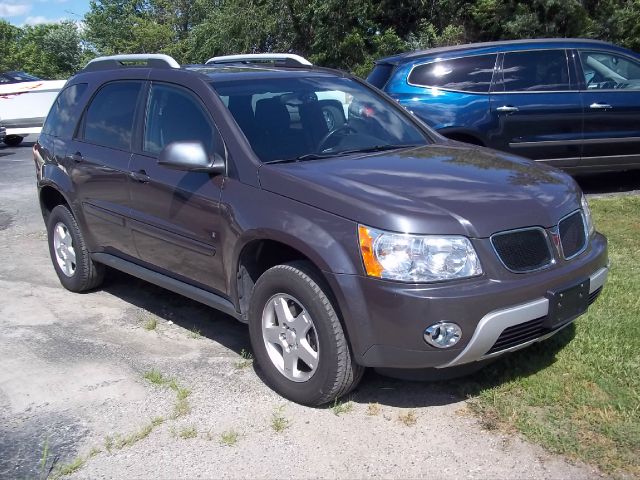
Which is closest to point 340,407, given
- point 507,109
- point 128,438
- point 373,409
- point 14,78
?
point 373,409

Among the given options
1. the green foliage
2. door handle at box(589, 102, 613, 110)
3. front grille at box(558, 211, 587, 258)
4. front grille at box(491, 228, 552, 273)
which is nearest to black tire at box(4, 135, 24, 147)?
the green foliage

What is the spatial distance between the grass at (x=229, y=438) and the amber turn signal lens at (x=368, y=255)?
1.06m

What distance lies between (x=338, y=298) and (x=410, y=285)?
37cm

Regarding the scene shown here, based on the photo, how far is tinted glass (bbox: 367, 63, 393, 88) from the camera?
8645 millimetres

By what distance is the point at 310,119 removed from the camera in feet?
15.5

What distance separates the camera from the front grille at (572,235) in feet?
12.7

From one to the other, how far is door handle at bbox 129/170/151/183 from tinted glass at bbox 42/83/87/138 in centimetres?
125

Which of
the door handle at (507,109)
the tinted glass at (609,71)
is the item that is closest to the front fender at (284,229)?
the door handle at (507,109)

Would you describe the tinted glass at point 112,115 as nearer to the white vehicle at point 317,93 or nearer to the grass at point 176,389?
the white vehicle at point 317,93

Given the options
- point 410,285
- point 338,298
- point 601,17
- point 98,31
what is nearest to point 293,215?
point 338,298

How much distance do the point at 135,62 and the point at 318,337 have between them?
3.12m

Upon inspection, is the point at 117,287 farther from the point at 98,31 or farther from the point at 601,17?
the point at 98,31

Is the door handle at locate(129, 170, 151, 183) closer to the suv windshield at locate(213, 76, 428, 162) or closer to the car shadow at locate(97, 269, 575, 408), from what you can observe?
the suv windshield at locate(213, 76, 428, 162)

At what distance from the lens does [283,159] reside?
4.30 meters
